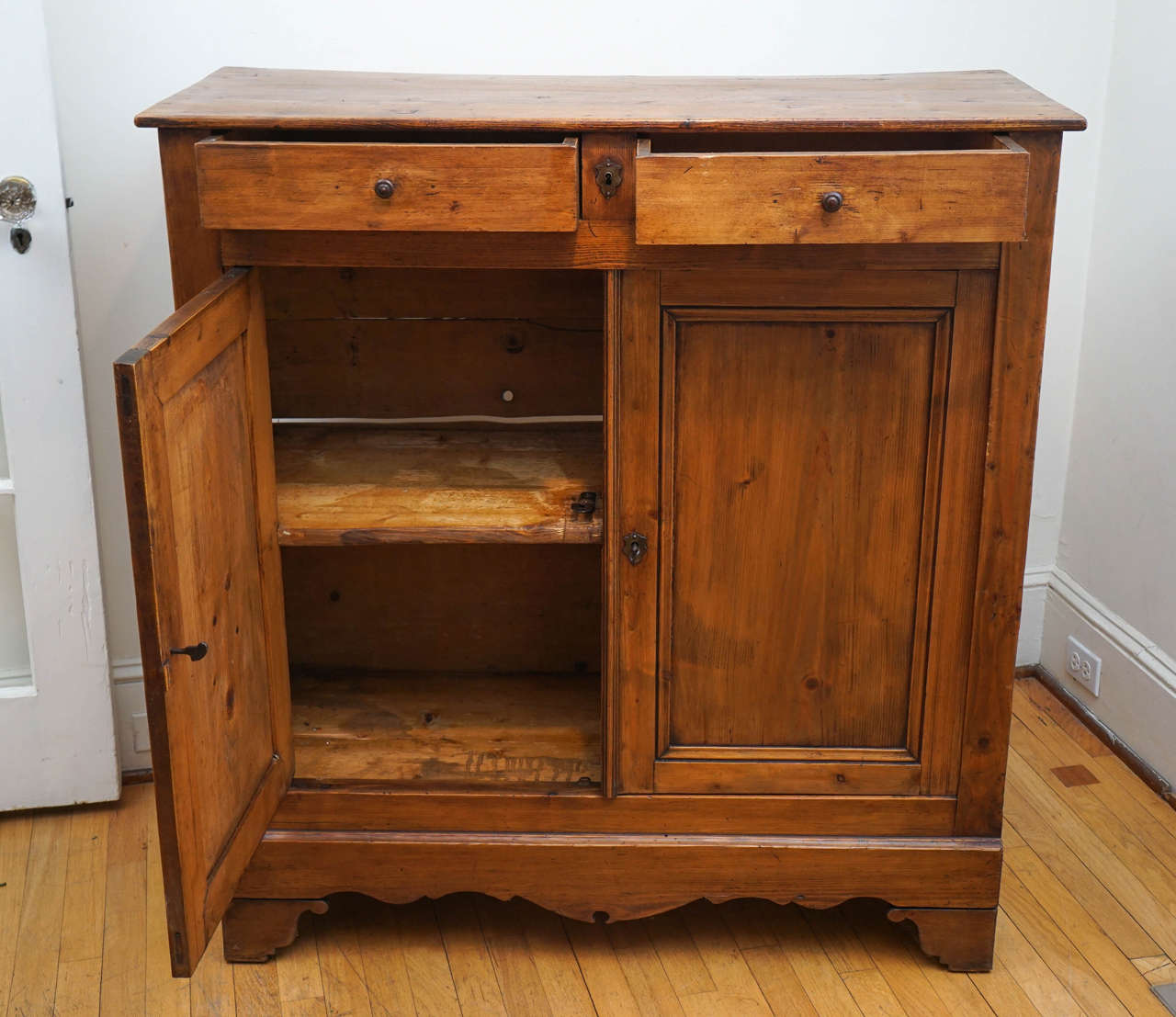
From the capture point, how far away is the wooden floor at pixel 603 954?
188 centimetres

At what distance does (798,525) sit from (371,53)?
106cm

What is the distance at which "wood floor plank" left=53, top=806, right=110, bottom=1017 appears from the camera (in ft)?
6.20

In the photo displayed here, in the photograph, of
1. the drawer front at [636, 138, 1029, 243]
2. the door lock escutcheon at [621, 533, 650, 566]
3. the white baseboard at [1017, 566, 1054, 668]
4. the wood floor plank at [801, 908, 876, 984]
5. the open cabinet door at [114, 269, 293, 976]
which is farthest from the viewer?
the white baseboard at [1017, 566, 1054, 668]

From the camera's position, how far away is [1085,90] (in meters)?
2.38

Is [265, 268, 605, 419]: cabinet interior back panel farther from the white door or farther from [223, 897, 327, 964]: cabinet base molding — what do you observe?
[223, 897, 327, 964]: cabinet base molding

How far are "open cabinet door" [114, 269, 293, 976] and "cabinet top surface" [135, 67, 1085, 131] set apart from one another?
21 centimetres

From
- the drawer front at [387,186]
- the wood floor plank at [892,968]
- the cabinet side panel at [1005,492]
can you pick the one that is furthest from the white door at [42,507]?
the cabinet side panel at [1005,492]

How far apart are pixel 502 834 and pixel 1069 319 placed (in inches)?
57.6

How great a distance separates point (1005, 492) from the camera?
5.62ft

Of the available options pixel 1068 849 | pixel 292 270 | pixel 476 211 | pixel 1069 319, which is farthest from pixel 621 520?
pixel 1069 319

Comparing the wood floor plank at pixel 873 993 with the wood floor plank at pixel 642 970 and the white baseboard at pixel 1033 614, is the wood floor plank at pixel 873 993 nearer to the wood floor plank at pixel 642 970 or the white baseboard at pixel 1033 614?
the wood floor plank at pixel 642 970

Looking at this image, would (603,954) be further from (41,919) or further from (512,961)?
(41,919)

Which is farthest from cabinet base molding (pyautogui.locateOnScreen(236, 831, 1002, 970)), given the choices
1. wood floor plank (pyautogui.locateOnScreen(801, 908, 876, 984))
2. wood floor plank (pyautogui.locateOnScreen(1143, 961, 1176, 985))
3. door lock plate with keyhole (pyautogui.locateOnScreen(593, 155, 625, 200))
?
door lock plate with keyhole (pyautogui.locateOnScreen(593, 155, 625, 200))

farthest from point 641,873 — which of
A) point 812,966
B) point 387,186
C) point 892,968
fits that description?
point 387,186
